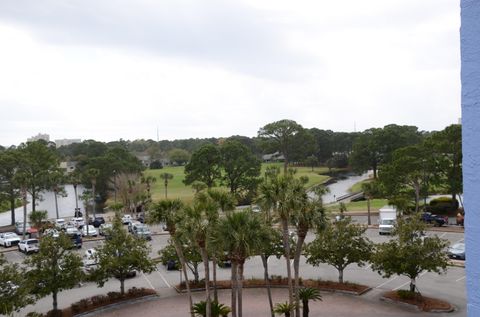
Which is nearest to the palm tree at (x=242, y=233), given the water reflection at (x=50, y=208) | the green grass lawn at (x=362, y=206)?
the green grass lawn at (x=362, y=206)

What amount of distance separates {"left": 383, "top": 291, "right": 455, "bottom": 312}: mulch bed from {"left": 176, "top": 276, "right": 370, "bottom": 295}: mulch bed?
176 centimetres

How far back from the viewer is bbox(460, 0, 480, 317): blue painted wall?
147 inches

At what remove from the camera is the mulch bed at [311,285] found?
27.3 m

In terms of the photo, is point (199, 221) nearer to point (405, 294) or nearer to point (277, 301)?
point (277, 301)

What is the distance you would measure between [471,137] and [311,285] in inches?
1014

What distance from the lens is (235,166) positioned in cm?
6359

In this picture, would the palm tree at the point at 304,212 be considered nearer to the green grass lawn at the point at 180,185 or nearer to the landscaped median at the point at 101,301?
the landscaped median at the point at 101,301

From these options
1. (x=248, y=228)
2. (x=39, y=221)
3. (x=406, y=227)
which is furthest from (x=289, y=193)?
(x=39, y=221)

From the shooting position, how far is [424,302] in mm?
24547

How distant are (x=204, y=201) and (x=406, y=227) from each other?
11.8 metres

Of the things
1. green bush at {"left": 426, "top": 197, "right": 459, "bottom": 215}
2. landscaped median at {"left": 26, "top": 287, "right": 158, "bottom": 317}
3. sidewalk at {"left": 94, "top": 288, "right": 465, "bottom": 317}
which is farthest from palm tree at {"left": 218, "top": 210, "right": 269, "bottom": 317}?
green bush at {"left": 426, "top": 197, "right": 459, "bottom": 215}

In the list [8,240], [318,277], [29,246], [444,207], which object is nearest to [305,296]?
[318,277]

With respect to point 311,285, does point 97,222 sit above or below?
above

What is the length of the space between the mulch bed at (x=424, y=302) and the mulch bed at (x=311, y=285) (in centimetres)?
176
